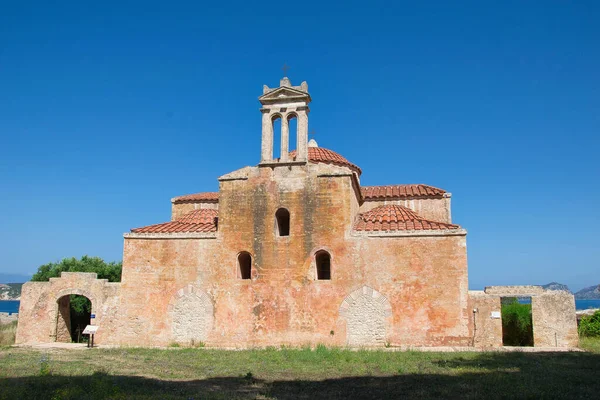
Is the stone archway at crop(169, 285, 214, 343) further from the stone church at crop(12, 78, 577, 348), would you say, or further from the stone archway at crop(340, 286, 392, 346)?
the stone archway at crop(340, 286, 392, 346)

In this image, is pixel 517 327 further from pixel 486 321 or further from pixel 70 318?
pixel 70 318

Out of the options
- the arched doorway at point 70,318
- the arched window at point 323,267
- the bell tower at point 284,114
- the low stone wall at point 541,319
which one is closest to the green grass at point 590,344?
the low stone wall at point 541,319

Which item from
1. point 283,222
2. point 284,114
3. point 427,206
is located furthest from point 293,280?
point 427,206

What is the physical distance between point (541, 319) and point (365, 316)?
5.60 m

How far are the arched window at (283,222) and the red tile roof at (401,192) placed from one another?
427 cm

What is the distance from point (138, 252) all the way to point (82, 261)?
1127 cm

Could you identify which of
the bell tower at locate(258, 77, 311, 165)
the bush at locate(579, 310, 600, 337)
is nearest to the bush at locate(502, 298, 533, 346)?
the bush at locate(579, 310, 600, 337)

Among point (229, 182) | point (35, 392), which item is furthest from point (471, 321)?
point (35, 392)

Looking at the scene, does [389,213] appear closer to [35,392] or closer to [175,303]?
[175,303]

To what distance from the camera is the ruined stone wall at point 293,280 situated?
51.2ft

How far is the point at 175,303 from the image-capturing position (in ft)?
55.9

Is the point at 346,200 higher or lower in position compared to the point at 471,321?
higher

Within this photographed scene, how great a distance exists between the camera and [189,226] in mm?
18000

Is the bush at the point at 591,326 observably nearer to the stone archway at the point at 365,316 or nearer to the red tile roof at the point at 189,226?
the stone archway at the point at 365,316
